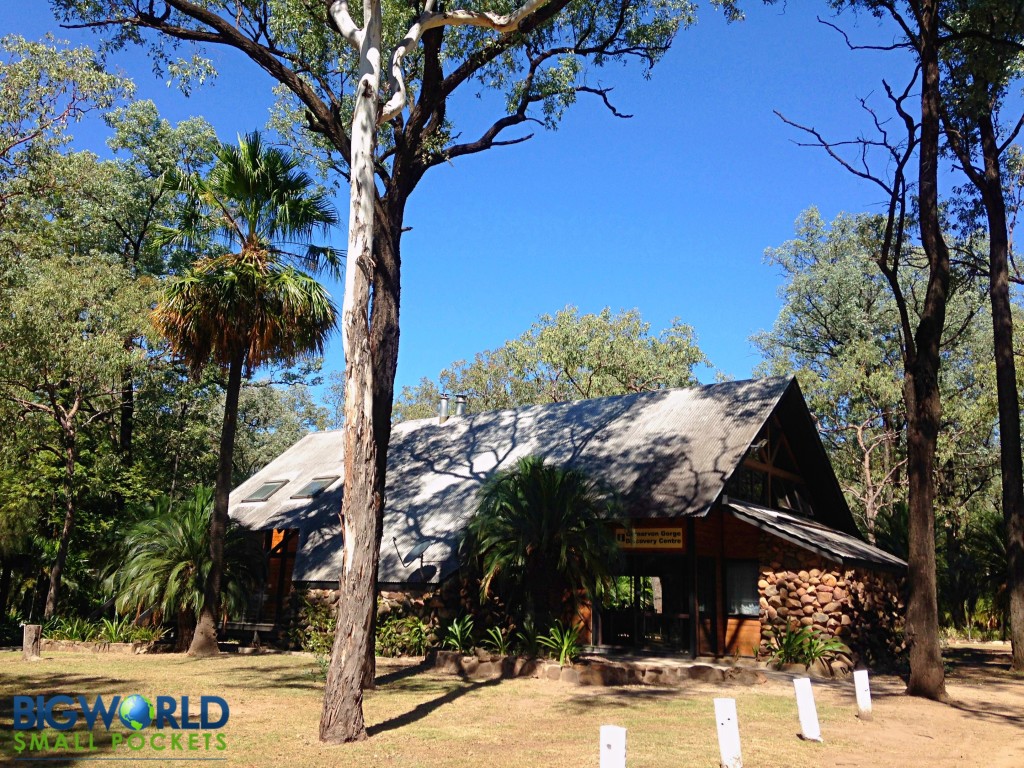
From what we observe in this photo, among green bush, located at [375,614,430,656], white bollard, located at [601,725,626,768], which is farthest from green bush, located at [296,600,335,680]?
white bollard, located at [601,725,626,768]

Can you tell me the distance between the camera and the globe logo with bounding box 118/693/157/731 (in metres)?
8.73

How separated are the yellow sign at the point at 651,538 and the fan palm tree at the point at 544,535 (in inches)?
81.7

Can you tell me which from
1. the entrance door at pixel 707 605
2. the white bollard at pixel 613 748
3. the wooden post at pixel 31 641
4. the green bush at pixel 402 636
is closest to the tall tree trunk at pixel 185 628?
the wooden post at pixel 31 641

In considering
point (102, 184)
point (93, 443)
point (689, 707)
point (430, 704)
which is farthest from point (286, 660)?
point (102, 184)

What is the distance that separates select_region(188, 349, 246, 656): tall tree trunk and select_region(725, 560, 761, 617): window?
10.5 m

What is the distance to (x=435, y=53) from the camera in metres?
13.4

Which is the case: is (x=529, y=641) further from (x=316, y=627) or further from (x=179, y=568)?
(x=179, y=568)

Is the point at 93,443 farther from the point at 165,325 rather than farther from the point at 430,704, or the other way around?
the point at 430,704

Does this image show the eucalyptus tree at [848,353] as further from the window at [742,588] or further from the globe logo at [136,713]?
the globe logo at [136,713]

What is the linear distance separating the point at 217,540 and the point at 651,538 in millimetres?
9001

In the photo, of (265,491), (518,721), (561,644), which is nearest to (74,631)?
(265,491)

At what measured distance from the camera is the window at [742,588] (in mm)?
16859

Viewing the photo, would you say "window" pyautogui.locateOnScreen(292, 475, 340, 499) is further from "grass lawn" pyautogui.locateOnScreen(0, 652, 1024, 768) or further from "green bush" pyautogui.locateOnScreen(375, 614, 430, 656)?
"grass lawn" pyautogui.locateOnScreen(0, 652, 1024, 768)

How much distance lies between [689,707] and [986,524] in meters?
14.1
